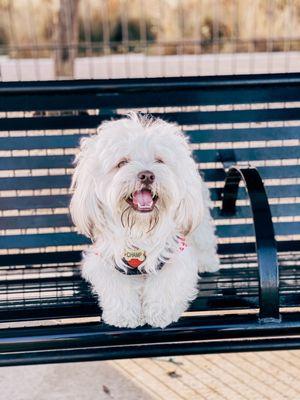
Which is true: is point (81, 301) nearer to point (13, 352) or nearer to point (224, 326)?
point (13, 352)

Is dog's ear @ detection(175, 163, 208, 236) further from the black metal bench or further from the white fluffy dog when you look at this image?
the black metal bench

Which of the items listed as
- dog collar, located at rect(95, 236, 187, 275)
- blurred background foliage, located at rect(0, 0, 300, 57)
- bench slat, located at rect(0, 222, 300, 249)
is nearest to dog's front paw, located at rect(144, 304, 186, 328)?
dog collar, located at rect(95, 236, 187, 275)

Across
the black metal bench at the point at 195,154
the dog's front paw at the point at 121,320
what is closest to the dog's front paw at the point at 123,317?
the dog's front paw at the point at 121,320

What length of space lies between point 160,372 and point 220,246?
2.06ft

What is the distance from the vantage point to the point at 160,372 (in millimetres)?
2840

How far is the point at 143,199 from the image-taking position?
205 cm

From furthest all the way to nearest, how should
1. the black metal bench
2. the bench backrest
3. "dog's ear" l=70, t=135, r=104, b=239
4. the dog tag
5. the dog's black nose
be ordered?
the bench backrest
the black metal bench
the dog tag
"dog's ear" l=70, t=135, r=104, b=239
the dog's black nose

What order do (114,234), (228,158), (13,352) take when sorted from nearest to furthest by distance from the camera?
(13,352)
(114,234)
(228,158)

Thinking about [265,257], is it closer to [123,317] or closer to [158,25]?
[123,317]

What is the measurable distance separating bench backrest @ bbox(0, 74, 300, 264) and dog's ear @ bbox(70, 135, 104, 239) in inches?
22.5

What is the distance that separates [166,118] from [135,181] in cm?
83

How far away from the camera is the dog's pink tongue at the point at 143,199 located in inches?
80.7

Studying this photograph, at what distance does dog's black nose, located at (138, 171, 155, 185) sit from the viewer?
1993 mm

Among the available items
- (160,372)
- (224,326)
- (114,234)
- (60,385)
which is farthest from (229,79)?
(60,385)
